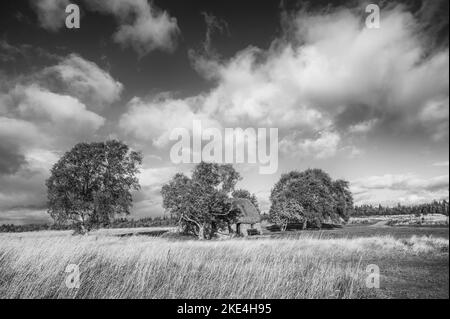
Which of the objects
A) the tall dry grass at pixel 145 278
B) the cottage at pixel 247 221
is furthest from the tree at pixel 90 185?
the tall dry grass at pixel 145 278

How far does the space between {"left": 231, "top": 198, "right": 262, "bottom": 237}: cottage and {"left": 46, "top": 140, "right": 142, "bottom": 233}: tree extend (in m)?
19.2

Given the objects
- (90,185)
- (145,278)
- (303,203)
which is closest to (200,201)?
(90,185)

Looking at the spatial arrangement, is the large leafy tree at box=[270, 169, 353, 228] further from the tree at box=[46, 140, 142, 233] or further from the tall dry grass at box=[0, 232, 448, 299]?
the tall dry grass at box=[0, 232, 448, 299]

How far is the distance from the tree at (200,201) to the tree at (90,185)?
612cm

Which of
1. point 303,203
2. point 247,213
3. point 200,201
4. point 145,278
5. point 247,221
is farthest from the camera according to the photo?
point 303,203

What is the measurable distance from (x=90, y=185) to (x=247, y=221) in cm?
2680

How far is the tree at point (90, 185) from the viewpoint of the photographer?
112 ft

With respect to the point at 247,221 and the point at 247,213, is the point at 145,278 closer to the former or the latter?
the point at 247,221

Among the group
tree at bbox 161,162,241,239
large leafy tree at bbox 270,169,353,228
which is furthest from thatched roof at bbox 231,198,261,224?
tree at bbox 161,162,241,239

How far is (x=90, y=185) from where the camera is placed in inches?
1420

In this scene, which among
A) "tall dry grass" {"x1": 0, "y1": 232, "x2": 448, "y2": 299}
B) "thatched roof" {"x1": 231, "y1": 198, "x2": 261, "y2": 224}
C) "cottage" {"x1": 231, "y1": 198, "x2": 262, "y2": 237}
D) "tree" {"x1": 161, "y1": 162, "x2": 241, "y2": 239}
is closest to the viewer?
"tall dry grass" {"x1": 0, "y1": 232, "x2": 448, "y2": 299}

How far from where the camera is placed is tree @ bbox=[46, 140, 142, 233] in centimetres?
3416
